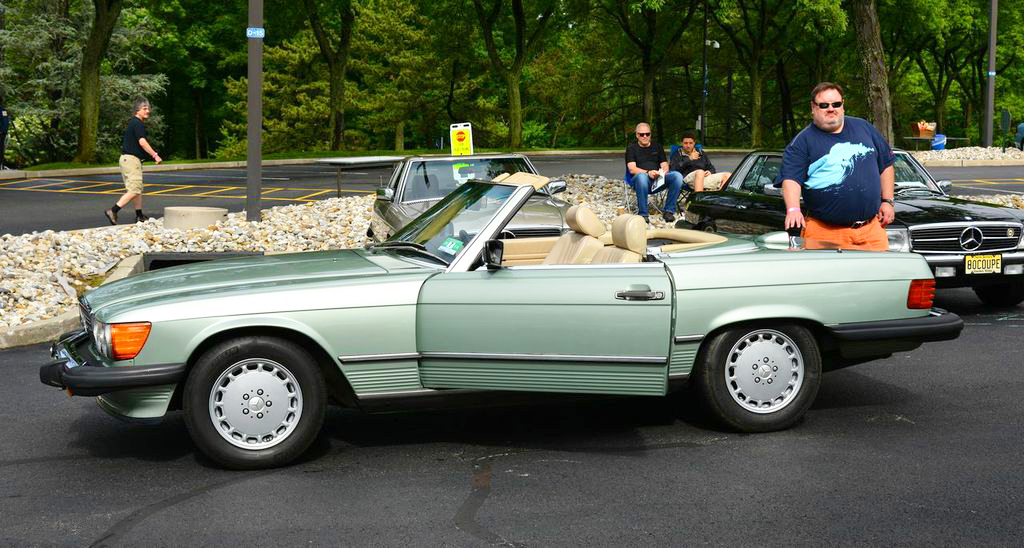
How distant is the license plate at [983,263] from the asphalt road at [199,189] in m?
12.4

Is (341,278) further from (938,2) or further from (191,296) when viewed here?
(938,2)

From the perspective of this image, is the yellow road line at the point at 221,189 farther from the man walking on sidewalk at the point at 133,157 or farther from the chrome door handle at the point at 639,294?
the chrome door handle at the point at 639,294

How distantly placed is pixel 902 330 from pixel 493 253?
2221 millimetres

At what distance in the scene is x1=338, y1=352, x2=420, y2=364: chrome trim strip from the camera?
5312 millimetres

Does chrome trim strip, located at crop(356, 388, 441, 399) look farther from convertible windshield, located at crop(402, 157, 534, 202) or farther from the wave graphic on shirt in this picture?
convertible windshield, located at crop(402, 157, 534, 202)

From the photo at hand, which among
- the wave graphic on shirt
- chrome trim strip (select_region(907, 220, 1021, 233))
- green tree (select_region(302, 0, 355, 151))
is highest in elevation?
green tree (select_region(302, 0, 355, 151))

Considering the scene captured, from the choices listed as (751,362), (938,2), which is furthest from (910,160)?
(938,2)

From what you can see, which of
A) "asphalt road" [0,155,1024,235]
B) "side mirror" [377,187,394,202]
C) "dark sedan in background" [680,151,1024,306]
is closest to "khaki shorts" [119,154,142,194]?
"asphalt road" [0,155,1024,235]

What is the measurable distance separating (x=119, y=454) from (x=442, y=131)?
2369 inches

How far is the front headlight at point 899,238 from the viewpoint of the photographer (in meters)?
8.96

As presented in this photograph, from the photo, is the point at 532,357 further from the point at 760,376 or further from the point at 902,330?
the point at 902,330

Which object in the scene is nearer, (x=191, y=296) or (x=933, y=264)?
(x=191, y=296)

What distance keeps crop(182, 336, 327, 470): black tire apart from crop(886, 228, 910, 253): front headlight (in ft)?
17.7

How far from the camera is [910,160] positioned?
36.2ft
